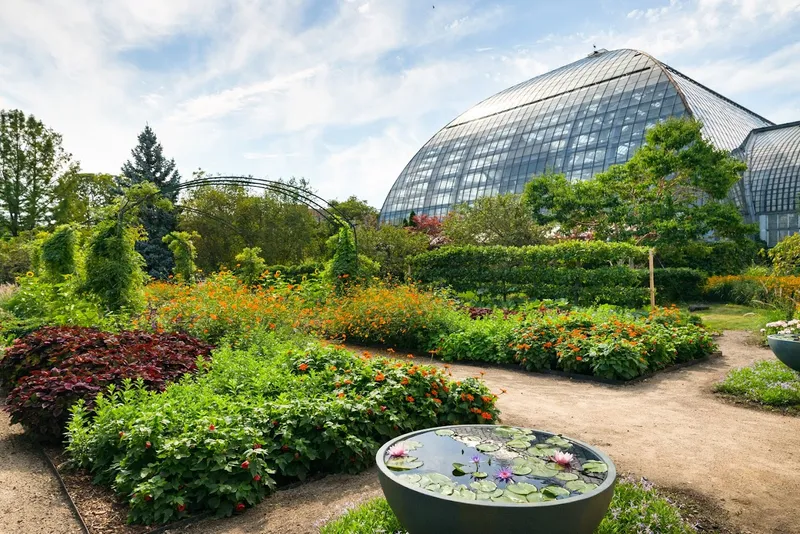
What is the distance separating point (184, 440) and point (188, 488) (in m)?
0.30

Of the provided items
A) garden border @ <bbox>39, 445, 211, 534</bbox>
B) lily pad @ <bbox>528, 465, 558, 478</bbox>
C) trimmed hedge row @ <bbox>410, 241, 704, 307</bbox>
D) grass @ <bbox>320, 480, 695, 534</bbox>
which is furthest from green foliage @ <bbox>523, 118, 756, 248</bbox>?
garden border @ <bbox>39, 445, 211, 534</bbox>

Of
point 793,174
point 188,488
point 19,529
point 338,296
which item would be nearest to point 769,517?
point 188,488

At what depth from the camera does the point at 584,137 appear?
108 feet

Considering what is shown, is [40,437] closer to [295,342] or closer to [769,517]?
[295,342]

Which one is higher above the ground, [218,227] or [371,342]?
[218,227]

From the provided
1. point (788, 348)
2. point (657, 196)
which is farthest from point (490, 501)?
point (657, 196)

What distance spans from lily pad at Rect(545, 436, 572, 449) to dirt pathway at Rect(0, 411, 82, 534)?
9.27 ft

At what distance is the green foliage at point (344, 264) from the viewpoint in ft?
41.2

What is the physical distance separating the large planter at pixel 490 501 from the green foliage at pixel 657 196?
18.0m

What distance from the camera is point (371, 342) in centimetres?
1018

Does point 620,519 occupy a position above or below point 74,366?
below

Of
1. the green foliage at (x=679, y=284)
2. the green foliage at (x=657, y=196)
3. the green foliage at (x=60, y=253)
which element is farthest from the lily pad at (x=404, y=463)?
the green foliage at (x=657, y=196)

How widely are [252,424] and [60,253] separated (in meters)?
8.13

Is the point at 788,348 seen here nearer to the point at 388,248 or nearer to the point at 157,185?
the point at 388,248
